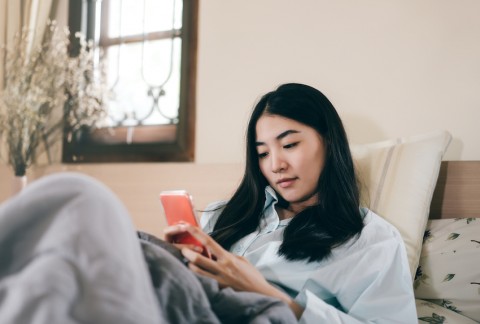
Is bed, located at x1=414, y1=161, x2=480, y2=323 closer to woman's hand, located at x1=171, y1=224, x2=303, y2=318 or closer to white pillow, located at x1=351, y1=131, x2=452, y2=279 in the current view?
white pillow, located at x1=351, y1=131, x2=452, y2=279

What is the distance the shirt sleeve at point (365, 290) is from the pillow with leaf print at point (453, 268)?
165mm

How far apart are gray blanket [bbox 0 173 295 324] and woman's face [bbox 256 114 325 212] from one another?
658mm

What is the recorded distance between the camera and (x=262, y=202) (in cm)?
144

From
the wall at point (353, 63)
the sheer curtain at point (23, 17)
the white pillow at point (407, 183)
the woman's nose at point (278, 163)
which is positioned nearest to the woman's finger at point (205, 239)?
the woman's nose at point (278, 163)

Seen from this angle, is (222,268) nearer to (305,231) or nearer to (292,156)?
(305,231)

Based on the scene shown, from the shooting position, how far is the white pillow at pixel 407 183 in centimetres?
130

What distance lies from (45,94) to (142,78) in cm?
43

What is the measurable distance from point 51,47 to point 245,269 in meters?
1.82

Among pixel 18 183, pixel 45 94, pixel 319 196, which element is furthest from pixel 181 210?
pixel 45 94

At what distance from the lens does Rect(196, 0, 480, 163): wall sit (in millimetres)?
1548

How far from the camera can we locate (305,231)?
120 cm

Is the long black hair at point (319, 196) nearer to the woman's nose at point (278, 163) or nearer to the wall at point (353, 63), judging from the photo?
the woman's nose at point (278, 163)

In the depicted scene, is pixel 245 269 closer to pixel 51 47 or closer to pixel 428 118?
pixel 428 118

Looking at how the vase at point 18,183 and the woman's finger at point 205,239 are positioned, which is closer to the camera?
the woman's finger at point 205,239
